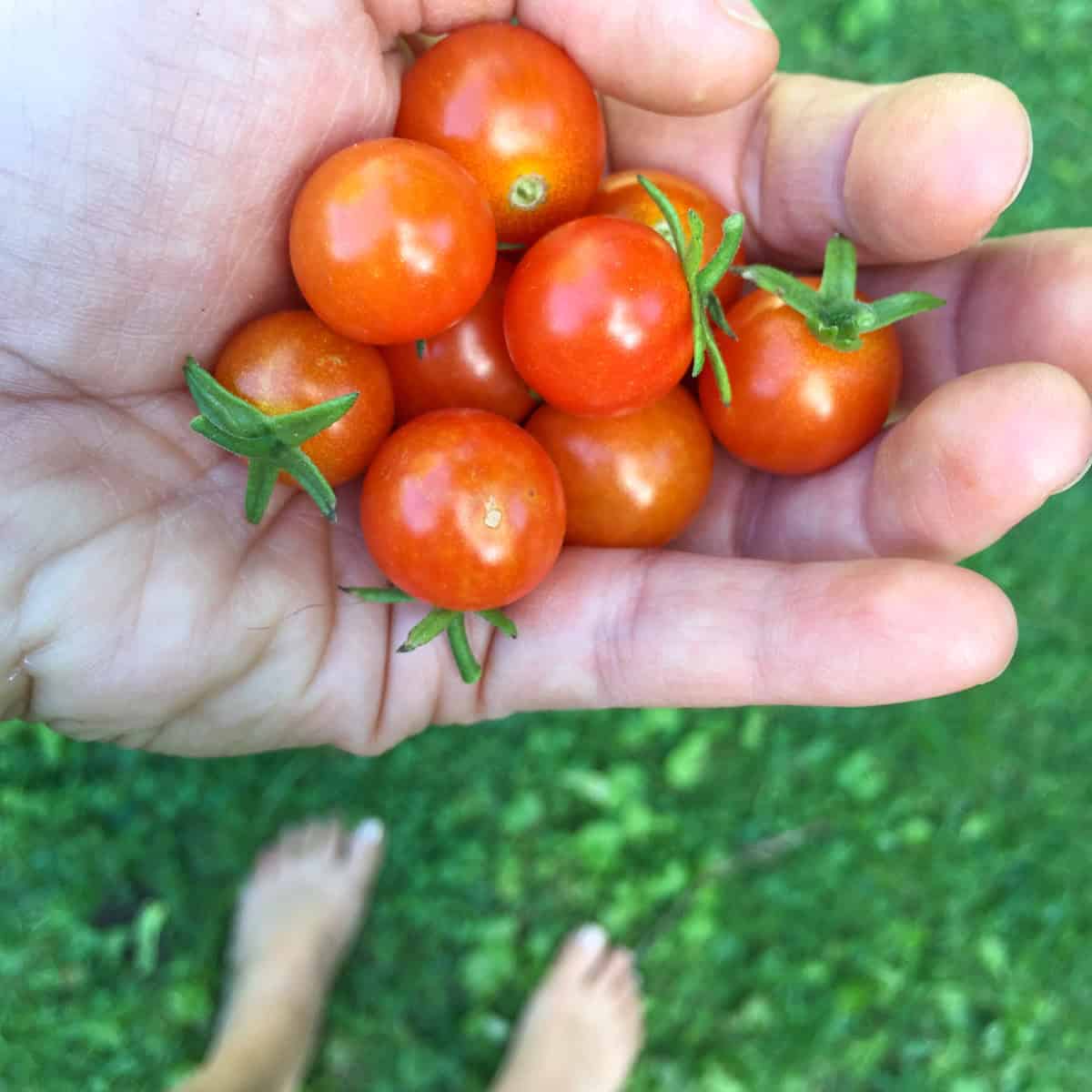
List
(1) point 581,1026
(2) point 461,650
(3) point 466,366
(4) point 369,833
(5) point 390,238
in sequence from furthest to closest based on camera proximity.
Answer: (4) point 369,833, (1) point 581,1026, (3) point 466,366, (2) point 461,650, (5) point 390,238

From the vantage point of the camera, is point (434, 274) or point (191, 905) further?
point (191, 905)

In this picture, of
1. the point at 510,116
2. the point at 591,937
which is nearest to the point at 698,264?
the point at 510,116

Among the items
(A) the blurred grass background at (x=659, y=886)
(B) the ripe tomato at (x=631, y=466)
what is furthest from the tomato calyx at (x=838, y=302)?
(A) the blurred grass background at (x=659, y=886)

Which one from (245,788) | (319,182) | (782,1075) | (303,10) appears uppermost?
(303,10)

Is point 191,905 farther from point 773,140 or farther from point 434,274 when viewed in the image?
point 773,140

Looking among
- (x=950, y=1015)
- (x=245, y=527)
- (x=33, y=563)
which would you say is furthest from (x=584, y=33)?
(x=950, y=1015)

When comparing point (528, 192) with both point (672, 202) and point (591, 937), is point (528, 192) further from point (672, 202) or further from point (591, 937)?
point (591, 937)
